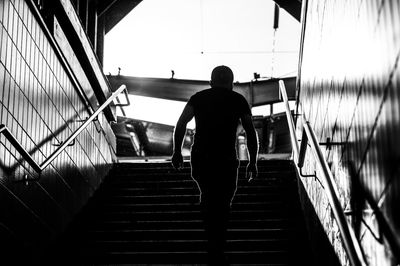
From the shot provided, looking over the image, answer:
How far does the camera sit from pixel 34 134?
5441 mm

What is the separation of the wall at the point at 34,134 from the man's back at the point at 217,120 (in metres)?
1.52

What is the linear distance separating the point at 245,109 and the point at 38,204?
223cm

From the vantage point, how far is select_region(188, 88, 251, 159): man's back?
4.48 meters

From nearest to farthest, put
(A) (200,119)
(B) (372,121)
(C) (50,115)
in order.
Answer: (B) (372,121)
(A) (200,119)
(C) (50,115)

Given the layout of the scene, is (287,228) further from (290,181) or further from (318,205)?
(290,181)

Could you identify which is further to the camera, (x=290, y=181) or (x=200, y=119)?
(x=290, y=181)

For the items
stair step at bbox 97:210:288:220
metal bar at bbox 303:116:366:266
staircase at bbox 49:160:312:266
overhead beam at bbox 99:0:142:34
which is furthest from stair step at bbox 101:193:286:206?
overhead beam at bbox 99:0:142:34

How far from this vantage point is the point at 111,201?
716 cm

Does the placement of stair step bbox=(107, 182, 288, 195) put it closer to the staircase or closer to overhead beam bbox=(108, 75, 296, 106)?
the staircase

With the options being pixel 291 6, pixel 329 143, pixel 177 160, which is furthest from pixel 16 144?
pixel 291 6

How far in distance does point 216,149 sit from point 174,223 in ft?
6.81

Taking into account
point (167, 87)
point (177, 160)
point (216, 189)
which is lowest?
point (167, 87)

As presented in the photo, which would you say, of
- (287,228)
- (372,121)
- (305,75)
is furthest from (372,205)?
(305,75)

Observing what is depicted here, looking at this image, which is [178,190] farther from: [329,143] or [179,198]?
[329,143]
